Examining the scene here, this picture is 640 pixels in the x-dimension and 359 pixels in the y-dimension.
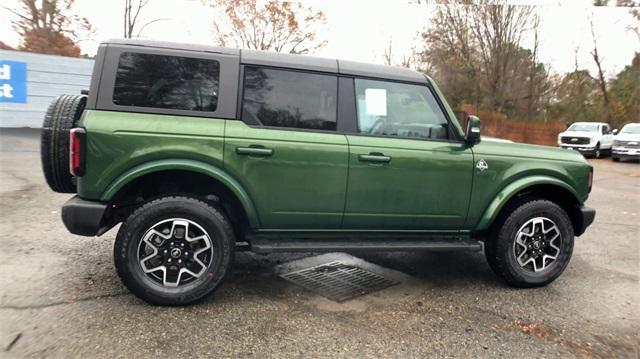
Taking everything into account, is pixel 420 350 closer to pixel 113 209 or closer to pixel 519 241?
pixel 519 241

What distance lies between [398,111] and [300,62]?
0.95 metres

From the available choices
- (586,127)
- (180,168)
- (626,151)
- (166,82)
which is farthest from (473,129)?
(586,127)

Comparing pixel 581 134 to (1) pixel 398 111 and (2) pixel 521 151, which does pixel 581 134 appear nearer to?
(2) pixel 521 151

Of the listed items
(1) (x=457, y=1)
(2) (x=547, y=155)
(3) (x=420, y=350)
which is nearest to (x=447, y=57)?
(1) (x=457, y=1)

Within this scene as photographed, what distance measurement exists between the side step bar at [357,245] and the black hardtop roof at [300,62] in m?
1.44

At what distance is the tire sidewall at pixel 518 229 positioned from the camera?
13.5ft

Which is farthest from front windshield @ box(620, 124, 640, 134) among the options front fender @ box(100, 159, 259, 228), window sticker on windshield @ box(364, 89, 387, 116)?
front fender @ box(100, 159, 259, 228)

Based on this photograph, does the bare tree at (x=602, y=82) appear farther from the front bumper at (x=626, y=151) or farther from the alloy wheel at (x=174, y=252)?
the alloy wheel at (x=174, y=252)

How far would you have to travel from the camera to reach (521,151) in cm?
418

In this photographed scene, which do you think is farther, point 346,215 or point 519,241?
point 519,241

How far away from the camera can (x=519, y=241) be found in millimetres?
4168

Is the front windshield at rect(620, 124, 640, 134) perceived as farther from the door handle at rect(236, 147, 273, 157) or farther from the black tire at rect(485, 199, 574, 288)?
the door handle at rect(236, 147, 273, 157)

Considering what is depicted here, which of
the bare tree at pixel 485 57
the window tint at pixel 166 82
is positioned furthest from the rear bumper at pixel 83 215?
the bare tree at pixel 485 57

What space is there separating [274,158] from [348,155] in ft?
2.00
